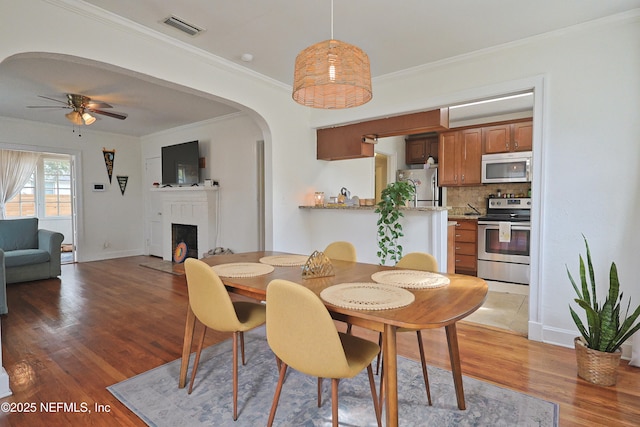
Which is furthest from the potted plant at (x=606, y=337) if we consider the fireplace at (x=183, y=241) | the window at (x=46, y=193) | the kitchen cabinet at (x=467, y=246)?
the window at (x=46, y=193)

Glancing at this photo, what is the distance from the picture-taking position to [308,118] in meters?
4.16

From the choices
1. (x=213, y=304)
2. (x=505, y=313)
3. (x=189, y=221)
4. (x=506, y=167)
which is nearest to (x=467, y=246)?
(x=506, y=167)

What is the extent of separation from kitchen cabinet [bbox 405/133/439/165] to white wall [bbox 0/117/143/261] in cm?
557

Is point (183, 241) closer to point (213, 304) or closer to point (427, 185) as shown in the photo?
point (427, 185)

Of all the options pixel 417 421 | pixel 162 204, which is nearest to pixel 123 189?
pixel 162 204

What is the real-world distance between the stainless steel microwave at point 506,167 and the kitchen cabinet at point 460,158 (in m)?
0.13

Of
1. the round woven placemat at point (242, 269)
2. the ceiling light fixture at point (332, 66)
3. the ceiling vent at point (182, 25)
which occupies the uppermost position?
the ceiling vent at point (182, 25)

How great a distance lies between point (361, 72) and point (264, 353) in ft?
6.82

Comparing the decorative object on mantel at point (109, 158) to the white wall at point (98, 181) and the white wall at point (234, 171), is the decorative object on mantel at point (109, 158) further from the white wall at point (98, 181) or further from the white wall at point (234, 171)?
the white wall at point (234, 171)

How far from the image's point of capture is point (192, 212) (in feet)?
18.9

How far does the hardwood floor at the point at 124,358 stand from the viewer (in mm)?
1829

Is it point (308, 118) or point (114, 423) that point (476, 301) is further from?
point (308, 118)

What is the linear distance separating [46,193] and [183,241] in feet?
12.4

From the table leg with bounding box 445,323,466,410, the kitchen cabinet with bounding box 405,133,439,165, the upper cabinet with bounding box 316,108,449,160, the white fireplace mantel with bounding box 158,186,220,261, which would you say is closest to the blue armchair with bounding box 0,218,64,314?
the white fireplace mantel with bounding box 158,186,220,261
